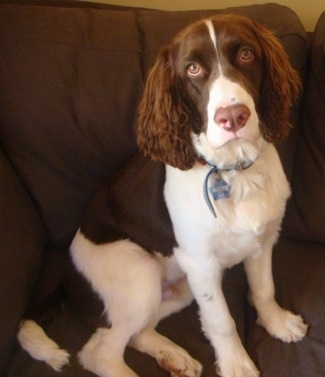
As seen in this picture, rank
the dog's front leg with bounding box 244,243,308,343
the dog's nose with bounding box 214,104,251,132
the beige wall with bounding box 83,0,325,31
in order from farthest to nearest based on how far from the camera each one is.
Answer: the beige wall with bounding box 83,0,325,31, the dog's front leg with bounding box 244,243,308,343, the dog's nose with bounding box 214,104,251,132

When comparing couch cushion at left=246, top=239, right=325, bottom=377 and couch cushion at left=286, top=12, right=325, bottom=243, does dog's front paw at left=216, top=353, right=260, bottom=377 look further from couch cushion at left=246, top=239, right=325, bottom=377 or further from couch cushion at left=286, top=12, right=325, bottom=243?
couch cushion at left=286, top=12, right=325, bottom=243

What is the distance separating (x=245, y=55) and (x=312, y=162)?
668 millimetres

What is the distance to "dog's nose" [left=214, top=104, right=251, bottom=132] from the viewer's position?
109 cm

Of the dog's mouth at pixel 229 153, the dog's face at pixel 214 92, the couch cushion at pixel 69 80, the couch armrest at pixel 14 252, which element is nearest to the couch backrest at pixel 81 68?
the couch cushion at pixel 69 80

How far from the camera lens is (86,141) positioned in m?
1.72

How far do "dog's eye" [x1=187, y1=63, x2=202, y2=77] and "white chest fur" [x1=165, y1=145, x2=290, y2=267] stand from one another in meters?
0.26

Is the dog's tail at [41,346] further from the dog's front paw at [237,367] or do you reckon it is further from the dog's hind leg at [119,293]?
the dog's front paw at [237,367]

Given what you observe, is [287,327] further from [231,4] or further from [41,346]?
[231,4]

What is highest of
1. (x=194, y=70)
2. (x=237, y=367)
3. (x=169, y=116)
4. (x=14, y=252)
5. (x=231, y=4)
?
(x=231, y=4)

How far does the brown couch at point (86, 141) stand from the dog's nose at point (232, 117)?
0.62 metres

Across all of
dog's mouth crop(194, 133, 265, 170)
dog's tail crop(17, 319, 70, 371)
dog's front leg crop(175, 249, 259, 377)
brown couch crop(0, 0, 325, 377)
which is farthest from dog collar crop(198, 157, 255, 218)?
dog's tail crop(17, 319, 70, 371)

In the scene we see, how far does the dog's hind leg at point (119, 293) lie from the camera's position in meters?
1.53

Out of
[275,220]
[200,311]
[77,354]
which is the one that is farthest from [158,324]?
[275,220]

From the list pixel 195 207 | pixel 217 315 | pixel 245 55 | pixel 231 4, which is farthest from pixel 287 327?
pixel 231 4
